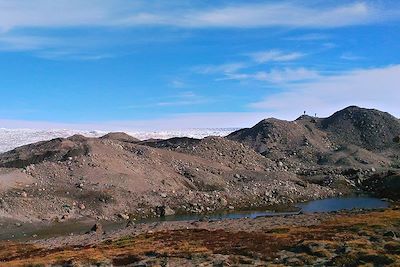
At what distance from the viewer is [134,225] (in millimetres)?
74812

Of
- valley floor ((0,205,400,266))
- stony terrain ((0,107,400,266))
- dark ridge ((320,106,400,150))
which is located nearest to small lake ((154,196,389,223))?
stony terrain ((0,107,400,266))

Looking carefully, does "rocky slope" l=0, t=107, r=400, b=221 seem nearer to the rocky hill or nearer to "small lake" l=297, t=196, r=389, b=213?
the rocky hill

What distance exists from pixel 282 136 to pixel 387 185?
248ft

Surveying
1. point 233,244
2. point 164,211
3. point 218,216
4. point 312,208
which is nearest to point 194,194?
point 164,211

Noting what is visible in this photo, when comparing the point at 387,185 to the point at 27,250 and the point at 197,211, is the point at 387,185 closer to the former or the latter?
the point at 197,211

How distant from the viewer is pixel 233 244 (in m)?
51.3

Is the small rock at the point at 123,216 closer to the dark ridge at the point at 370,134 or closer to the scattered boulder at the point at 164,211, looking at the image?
the scattered boulder at the point at 164,211

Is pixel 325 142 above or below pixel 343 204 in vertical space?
A: above

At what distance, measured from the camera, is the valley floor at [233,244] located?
1684 inches

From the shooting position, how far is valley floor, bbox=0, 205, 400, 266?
42781mm

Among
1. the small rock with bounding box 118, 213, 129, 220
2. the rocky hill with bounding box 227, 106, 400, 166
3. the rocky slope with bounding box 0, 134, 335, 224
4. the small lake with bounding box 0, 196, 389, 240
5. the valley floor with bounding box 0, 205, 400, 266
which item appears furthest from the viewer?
the rocky hill with bounding box 227, 106, 400, 166

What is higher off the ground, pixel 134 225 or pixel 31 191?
pixel 31 191

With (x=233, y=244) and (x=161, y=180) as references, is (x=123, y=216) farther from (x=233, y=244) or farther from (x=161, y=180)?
(x=233, y=244)

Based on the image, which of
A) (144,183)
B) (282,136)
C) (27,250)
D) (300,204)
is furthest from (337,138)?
(27,250)
